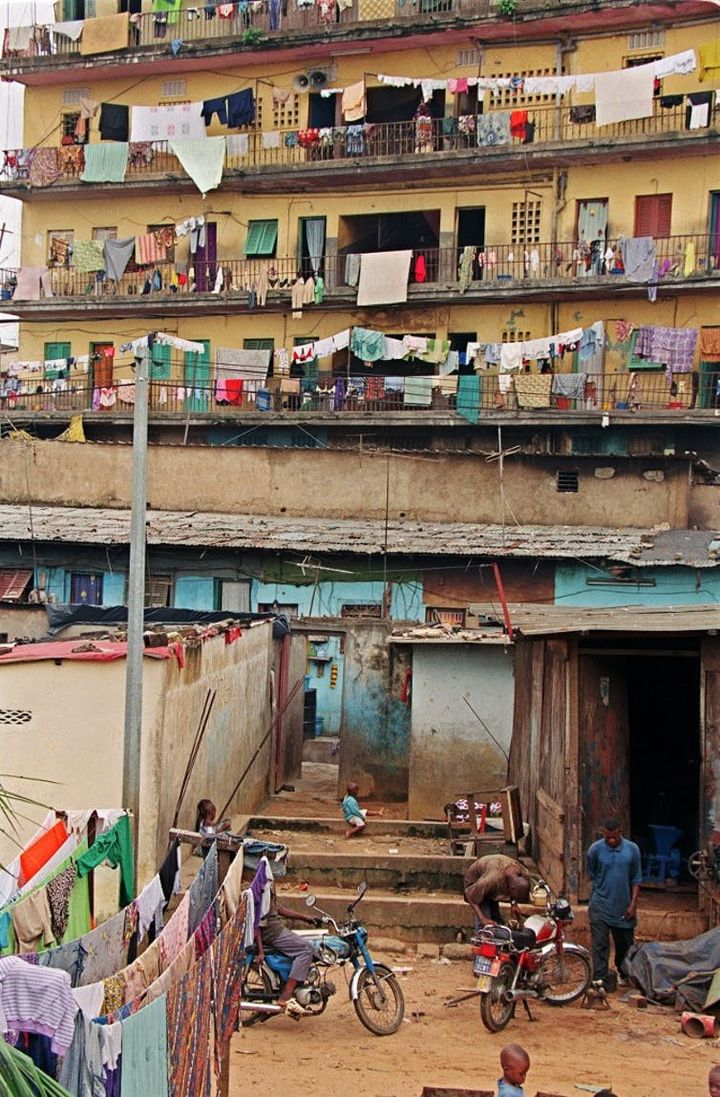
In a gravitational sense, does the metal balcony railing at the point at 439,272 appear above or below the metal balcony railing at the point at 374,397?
above

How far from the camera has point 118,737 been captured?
546 inches

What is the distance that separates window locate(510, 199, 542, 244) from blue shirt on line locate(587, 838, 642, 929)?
26418 millimetres

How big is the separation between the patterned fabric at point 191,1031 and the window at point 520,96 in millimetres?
31802

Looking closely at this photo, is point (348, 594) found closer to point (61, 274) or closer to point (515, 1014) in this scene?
point (61, 274)

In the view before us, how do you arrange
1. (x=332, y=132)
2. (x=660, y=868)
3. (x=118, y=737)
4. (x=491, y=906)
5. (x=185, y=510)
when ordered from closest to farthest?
(x=491, y=906)
(x=118, y=737)
(x=660, y=868)
(x=185, y=510)
(x=332, y=132)

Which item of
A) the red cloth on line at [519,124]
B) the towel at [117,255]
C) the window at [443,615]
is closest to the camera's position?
the window at [443,615]

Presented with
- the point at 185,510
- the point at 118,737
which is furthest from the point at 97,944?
the point at 185,510

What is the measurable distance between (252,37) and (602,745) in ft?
94.6

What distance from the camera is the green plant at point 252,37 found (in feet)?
126

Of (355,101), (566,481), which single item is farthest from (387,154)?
(566,481)

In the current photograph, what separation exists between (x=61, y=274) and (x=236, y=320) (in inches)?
221

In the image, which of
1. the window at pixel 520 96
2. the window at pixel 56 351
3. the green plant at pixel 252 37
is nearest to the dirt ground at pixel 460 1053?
the window at pixel 520 96

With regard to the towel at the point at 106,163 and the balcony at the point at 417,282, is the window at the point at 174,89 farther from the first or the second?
the balcony at the point at 417,282

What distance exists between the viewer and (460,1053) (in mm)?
10961
